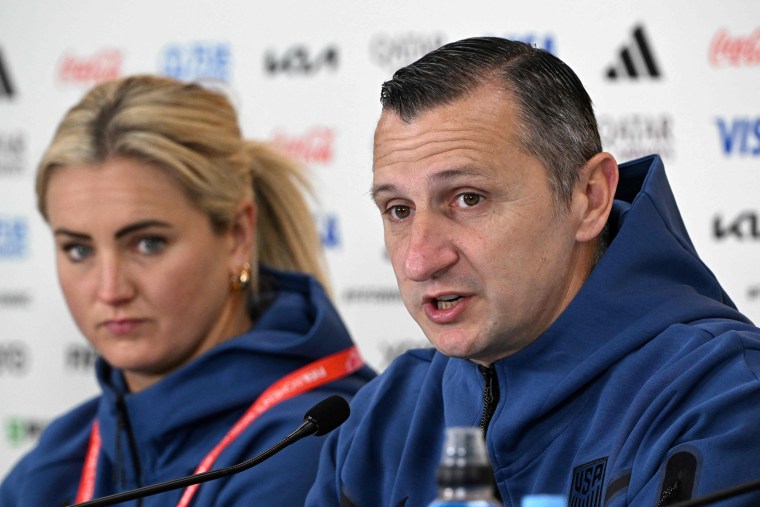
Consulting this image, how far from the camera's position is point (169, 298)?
2330 mm

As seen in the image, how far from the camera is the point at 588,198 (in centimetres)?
165

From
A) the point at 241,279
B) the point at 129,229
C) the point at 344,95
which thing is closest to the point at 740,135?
the point at 344,95

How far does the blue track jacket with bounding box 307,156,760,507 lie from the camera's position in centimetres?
137

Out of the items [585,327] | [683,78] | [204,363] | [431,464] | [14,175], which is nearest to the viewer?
[585,327]

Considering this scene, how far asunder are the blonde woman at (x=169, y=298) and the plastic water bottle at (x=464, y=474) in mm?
1244

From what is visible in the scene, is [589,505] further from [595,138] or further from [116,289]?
[116,289]

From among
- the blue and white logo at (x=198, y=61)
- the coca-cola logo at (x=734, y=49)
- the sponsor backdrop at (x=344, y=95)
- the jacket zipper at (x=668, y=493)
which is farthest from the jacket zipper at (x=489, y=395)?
the blue and white logo at (x=198, y=61)

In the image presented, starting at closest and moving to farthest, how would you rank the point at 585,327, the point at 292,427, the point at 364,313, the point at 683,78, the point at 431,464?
the point at 585,327
the point at 431,464
the point at 292,427
the point at 683,78
the point at 364,313

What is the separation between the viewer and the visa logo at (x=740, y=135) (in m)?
3.32

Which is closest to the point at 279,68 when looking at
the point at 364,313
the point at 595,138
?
the point at 364,313

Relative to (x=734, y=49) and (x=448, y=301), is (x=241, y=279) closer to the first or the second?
(x=448, y=301)

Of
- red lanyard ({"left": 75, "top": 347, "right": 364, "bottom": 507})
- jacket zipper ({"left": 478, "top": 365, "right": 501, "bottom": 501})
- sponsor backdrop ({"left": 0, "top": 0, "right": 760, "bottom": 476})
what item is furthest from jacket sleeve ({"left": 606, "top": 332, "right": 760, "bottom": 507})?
sponsor backdrop ({"left": 0, "top": 0, "right": 760, "bottom": 476})

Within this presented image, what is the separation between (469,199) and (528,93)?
0.55 feet

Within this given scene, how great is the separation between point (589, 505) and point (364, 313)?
2.31 metres
